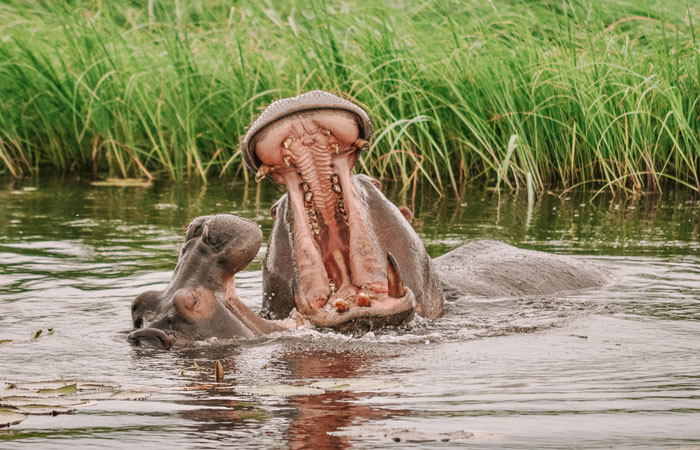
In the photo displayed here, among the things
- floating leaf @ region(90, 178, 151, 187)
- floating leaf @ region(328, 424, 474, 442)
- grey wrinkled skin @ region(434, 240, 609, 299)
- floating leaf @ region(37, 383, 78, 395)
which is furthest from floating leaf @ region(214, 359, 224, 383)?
floating leaf @ region(90, 178, 151, 187)

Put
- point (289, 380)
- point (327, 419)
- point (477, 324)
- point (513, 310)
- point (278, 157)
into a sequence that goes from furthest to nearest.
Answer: point (513, 310)
point (477, 324)
point (278, 157)
point (289, 380)
point (327, 419)

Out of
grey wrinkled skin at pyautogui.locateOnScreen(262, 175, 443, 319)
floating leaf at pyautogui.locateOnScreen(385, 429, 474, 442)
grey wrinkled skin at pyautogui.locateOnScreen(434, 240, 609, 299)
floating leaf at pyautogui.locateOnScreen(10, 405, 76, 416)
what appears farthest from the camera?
grey wrinkled skin at pyautogui.locateOnScreen(434, 240, 609, 299)

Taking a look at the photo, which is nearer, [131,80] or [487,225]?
[487,225]

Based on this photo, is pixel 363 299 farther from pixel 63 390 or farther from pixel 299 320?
pixel 63 390

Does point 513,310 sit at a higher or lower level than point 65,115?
lower

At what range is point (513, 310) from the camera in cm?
514

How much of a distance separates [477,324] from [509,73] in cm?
449

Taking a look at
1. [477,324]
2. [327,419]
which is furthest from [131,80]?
[327,419]

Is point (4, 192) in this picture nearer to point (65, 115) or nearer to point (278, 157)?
point (65, 115)

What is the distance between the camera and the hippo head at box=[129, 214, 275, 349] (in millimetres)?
4016

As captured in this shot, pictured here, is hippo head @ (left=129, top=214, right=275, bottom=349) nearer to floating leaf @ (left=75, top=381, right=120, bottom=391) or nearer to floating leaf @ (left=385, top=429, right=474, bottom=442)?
floating leaf @ (left=75, top=381, right=120, bottom=391)

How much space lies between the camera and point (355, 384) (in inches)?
138

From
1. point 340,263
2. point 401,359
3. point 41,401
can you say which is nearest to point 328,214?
point 340,263

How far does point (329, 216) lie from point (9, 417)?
1.57m
